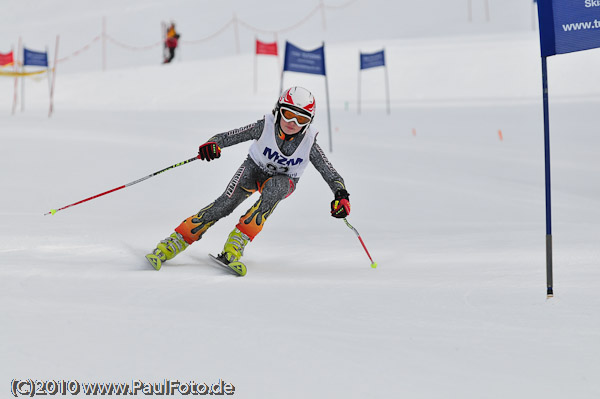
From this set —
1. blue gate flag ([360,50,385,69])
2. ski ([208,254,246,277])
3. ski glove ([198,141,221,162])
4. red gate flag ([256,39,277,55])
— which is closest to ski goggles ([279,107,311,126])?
ski glove ([198,141,221,162])

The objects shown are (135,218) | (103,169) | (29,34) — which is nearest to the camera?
(135,218)

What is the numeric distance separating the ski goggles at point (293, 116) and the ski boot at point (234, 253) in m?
0.82

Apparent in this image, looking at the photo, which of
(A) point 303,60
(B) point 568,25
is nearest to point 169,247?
(B) point 568,25

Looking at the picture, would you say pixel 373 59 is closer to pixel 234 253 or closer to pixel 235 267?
pixel 234 253

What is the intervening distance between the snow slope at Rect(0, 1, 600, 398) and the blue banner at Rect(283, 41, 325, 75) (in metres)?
1.53

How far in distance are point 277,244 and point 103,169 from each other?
4.36 meters

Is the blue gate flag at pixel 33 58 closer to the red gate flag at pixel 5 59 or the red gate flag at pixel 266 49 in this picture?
the red gate flag at pixel 5 59

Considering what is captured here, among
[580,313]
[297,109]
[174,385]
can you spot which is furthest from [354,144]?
[174,385]

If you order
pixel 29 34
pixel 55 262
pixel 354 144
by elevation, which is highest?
pixel 29 34

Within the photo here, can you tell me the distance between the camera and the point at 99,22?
122ft

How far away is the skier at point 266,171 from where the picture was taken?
13.3 feet

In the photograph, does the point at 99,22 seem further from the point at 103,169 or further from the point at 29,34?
the point at 103,169

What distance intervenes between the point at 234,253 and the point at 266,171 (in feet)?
2.16

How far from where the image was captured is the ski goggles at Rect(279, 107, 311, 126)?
404cm
